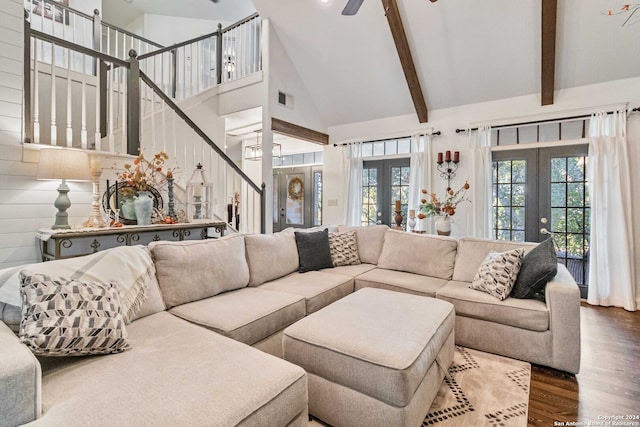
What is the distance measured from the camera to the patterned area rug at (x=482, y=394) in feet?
5.72

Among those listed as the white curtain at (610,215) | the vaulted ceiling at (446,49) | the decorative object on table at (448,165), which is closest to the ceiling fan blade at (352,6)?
the vaulted ceiling at (446,49)

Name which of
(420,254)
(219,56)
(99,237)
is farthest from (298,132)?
(99,237)

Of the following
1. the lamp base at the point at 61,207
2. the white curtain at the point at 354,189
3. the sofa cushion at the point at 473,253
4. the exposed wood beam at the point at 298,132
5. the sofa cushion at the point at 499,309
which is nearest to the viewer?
the sofa cushion at the point at 499,309

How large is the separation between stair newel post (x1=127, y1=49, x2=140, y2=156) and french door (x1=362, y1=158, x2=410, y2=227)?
12.2 ft

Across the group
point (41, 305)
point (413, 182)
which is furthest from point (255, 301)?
point (413, 182)

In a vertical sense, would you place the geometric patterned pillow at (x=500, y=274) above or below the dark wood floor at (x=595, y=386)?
above

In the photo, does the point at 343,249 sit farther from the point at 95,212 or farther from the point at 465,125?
the point at 465,125

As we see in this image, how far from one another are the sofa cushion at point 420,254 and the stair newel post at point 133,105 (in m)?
3.04

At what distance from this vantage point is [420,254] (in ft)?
10.9

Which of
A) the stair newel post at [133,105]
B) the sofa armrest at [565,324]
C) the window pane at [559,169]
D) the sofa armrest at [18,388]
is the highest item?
the stair newel post at [133,105]

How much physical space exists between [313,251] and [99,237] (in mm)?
1983

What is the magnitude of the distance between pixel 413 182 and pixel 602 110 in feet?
7.88

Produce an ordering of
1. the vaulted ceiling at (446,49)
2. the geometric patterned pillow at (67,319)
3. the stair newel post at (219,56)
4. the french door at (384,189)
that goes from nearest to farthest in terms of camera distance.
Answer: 1. the geometric patterned pillow at (67,319)
2. the vaulted ceiling at (446,49)
3. the stair newel post at (219,56)
4. the french door at (384,189)

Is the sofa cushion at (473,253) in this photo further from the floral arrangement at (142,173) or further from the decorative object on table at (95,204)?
the decorative object on table at (95,204)
